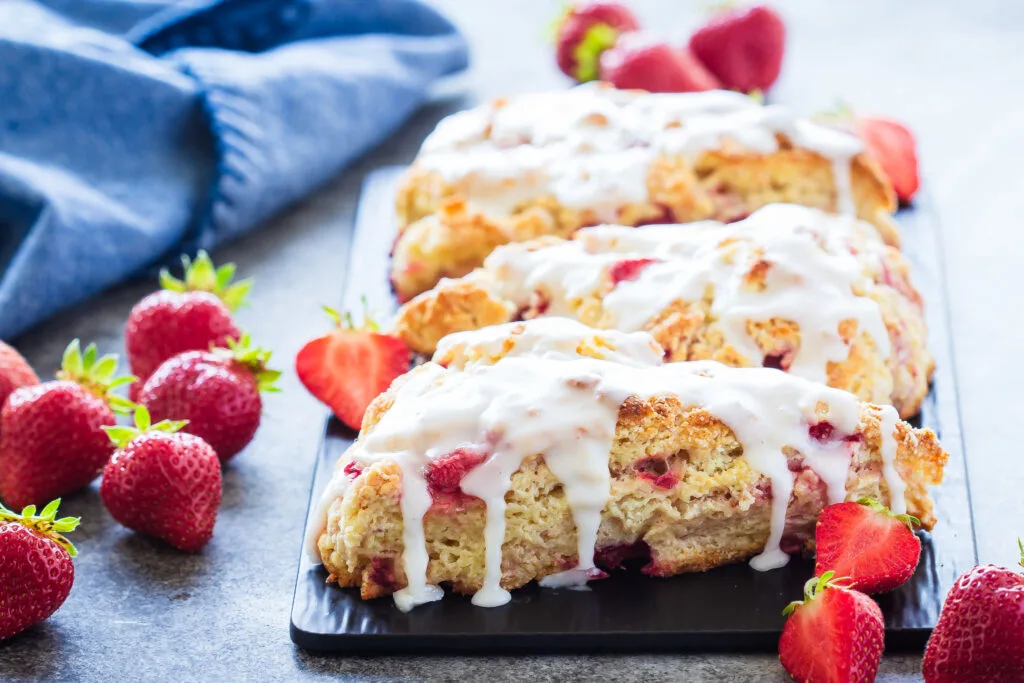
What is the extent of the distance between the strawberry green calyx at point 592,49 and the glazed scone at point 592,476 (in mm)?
2495

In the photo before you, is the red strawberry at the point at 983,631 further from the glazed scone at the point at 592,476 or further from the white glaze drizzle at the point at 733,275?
the white glaze drizzle at the point at 733,275

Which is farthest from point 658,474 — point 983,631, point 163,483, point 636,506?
point 163,483

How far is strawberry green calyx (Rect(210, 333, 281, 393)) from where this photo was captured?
10.2 ft

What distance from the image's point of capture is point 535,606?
253 centimetres

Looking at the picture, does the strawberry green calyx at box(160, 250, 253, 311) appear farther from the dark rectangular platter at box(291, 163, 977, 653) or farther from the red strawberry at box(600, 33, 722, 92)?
the red strawberry at box(600, 33, 722, 92)

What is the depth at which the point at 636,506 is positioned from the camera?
2.56 metres

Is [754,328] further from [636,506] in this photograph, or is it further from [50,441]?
[50,441]

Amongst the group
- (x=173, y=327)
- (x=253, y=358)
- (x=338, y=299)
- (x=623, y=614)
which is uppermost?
(x=623, y=614)

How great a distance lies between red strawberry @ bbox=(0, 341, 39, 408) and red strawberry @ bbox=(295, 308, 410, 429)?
0.64 metres

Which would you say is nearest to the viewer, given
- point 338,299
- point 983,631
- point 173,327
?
point 983,631

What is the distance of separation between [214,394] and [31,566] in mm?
639

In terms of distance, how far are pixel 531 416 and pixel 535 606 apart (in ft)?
1.13

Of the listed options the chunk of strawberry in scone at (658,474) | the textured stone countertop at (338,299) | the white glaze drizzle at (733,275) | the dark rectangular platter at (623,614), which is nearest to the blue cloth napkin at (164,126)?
the textured stone countertop at (338,299)

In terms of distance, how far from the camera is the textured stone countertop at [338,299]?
2.50 meters
